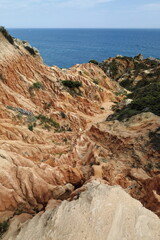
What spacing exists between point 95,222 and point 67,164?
903cm

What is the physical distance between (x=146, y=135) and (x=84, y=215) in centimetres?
1204

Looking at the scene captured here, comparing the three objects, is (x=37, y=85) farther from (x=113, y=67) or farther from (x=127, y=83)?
(x=113, y=67)

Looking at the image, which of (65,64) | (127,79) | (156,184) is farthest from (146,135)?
(65,64)

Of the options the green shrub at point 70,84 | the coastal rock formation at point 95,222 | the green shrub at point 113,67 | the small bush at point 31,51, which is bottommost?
the green shrub at point 113,67

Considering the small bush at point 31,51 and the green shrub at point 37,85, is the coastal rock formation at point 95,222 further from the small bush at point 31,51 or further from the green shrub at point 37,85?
the small bush at point 31,51

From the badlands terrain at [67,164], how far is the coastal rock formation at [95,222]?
0.03 meters

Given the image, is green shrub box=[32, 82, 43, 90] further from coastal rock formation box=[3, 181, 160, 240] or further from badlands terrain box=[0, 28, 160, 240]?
coastal rock formation box=[3, 181, 160, 240]

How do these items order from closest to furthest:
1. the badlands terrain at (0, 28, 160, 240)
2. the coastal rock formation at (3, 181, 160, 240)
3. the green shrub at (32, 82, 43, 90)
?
the coastal rock formation at (3, 181, 160, 240)
the badlands terrain at (0, 28, 160, 240)
the green shrub at (32, 82, 43, 90)

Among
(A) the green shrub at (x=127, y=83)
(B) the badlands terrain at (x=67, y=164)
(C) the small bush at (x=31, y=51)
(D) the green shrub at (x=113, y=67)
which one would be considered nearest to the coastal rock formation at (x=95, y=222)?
(B) the badlands terrain at (x=67, y=164)

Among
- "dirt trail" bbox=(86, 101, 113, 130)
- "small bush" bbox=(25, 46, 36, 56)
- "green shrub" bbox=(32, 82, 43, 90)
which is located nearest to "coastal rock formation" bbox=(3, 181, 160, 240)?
"dirt trail" bbox=(86, 101, 113, 130)

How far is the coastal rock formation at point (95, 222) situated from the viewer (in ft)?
22.7

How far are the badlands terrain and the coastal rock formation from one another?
0.11 feet

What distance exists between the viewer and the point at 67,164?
16.1 metres

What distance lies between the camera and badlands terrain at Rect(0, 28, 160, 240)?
7445 mm
